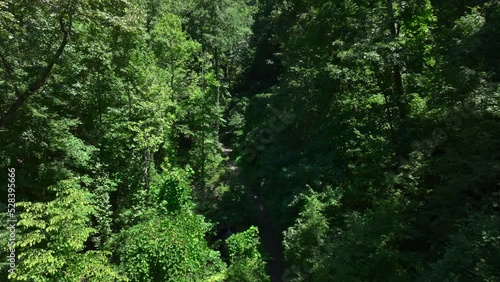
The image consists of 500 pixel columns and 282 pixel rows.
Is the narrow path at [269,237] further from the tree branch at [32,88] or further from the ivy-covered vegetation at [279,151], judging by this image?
the tree branch at [32,88]

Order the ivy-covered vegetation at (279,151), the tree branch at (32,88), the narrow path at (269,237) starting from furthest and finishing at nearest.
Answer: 1. the narrow path at (269,237)
2. the tree branch at (32,88)
3. the ivy-covered vegetation at (279,151)

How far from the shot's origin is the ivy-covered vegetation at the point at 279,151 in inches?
301

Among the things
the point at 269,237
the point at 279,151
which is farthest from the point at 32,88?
the point at 269,237

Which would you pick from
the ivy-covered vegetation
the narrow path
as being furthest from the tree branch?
the narrow path

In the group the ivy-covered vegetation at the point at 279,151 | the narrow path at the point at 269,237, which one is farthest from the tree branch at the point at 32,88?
the narrow path at the point at 269,237

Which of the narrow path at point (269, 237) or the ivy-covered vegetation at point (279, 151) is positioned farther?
the narrow path at point (269, 237)

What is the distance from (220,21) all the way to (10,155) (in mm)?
18864

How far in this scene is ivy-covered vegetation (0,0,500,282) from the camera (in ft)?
25.1

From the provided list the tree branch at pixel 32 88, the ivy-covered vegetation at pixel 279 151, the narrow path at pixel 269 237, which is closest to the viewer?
the ivy-covered vegetation at pixel 279 151

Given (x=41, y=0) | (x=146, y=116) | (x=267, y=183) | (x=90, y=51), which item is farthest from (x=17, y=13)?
(x=267, y=183)

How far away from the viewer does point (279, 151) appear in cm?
1686

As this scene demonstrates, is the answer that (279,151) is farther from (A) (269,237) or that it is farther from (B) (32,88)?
(B) (32,88)

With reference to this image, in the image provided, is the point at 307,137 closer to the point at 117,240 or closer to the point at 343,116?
the point at 343,116

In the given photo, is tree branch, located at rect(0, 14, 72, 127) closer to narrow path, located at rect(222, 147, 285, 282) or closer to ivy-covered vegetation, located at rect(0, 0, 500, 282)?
ivy-covered vegetation, located at rect(0, 0, 500, 282)
